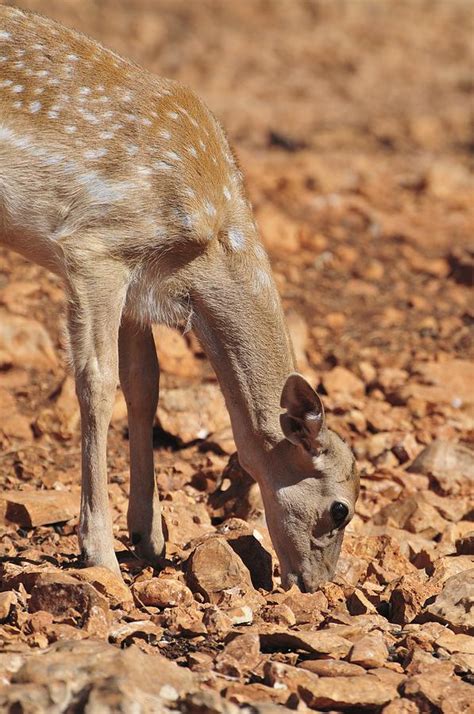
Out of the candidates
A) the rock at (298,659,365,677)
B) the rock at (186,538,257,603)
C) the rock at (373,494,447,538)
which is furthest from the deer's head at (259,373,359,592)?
the rock at (298,659,365,677)

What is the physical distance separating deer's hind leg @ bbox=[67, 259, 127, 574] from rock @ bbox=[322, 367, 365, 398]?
410 centimetres

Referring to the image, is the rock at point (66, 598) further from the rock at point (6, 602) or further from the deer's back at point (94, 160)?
the deer's back at point (94, 160)

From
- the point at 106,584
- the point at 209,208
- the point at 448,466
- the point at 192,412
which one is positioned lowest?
the point at 106,584

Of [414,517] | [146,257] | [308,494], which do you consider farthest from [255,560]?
[146,257]

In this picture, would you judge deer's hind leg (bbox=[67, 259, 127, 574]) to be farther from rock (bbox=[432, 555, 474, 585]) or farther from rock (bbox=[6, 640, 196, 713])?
rock (bbox=[432, 555, 474, 585])

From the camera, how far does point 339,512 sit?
756cm

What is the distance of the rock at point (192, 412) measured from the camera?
32.1 ft

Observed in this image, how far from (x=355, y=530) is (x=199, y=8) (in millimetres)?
21326

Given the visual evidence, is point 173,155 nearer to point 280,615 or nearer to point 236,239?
point 236,239

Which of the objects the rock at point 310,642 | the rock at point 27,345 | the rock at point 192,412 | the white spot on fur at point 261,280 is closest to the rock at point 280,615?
the rock at point 310,642

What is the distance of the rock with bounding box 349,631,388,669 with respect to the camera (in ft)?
19.1

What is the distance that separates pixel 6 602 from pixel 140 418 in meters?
2.42

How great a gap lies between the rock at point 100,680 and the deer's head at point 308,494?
7.85 feet

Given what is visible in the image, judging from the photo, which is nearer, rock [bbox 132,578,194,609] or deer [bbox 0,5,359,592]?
rock [bbox 132,578,194,609]
